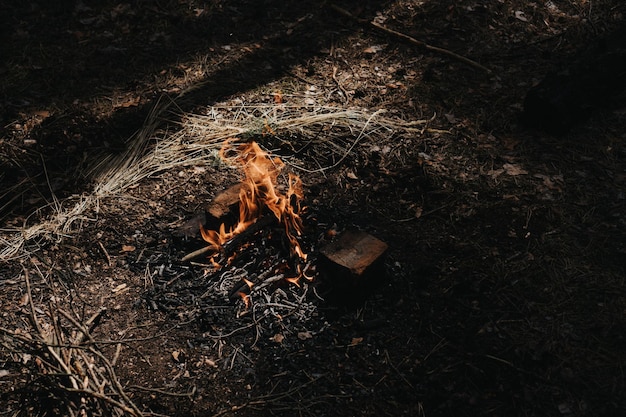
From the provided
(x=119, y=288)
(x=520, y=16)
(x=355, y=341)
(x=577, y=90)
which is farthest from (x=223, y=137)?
(x=520, y=16)

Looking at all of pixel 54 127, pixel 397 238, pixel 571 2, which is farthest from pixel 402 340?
pixel 571 2

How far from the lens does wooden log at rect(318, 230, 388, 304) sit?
3.36 metres

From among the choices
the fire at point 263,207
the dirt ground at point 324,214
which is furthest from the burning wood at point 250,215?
the dirt ground at point 324,214

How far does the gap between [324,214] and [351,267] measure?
764mm

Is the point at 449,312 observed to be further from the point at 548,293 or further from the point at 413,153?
the point at 413,153

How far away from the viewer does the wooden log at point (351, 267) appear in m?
3.36

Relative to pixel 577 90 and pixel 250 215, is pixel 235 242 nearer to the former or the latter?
pixel 250 215

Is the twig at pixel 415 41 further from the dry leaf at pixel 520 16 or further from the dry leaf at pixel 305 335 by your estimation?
the dry leaf at pixel 305 335

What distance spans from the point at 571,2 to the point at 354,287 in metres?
4.25

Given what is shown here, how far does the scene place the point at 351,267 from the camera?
332 cm

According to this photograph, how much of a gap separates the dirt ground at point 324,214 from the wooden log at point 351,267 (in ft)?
0.21

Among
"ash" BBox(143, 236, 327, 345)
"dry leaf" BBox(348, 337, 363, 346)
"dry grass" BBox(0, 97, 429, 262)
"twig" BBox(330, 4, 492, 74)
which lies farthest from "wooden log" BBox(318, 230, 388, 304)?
"twig" BBox(330, 4, 492, 74)

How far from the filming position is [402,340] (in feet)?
10.9

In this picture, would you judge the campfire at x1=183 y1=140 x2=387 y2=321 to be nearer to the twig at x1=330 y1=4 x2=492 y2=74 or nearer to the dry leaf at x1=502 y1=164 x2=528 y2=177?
the dry leaf at x1=502 y1=164 x2=528 y2=177
